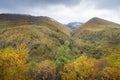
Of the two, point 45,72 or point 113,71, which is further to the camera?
point 45,72

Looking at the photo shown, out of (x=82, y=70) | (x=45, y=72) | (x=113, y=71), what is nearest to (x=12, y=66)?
(x=82, y=70)

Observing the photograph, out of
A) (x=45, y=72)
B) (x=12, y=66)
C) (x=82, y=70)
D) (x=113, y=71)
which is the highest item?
(x=12, y=66)

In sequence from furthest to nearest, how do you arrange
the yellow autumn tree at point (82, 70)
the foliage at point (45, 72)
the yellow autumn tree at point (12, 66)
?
the foliage at point (45, 72) < the yellow autumn tree at point (82, 70) < the yellow autumn tree at point (12, 66)

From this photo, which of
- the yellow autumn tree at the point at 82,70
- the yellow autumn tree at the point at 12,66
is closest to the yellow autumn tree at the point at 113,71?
the yellow autumn tree at the point at 82,70

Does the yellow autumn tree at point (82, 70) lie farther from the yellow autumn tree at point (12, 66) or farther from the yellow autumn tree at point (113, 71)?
the yellow autumn tree at point (12, 66)

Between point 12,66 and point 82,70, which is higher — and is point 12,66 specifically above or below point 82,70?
above

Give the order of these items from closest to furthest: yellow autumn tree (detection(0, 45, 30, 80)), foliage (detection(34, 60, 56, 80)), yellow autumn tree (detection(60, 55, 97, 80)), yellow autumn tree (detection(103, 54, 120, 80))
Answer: yellow autumn tree (detection(0, 45, 30, 80)) → yellow autumn tree (detection(103, 54, 120, 80)) → yellow autumn tree (detection(60, 55, 97, 80)) → foliage (detection(34, 60, 56, 80))

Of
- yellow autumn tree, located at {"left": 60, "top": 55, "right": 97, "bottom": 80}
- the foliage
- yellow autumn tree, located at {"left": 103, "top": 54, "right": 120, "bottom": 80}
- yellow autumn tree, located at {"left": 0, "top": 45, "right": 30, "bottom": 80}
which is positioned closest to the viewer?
yellow autumn tree, located at {"left": 0, "top": 45, "right": 30, "bottom": 80}

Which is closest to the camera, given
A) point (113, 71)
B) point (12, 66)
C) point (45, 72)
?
point (12, 66)

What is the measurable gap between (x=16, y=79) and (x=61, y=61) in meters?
38.2

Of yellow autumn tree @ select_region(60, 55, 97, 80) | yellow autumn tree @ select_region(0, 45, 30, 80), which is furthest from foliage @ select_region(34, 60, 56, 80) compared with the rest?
yellow autumn tree @ select_region(0, 45, 30, 80)

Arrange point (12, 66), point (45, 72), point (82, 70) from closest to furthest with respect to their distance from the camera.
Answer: point (12, 66) → point (82, 70) → point (45, 72)

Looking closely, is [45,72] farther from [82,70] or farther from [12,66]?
[12,66]

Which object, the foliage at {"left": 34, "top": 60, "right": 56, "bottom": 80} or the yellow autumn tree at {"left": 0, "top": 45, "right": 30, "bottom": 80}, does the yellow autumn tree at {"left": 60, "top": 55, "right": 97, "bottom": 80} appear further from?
the yellow autumn tree at {"left": 0, "top": 45, "right": 30, "bottom": 80}
